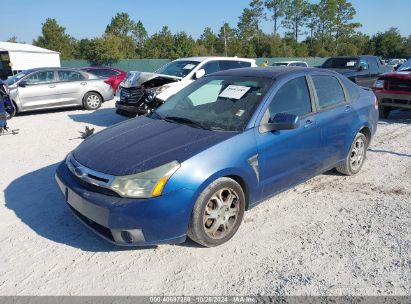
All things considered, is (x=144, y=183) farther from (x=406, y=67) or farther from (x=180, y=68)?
(x=406, y=67)

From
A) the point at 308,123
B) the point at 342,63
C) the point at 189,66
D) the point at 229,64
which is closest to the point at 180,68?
the point at 189,66

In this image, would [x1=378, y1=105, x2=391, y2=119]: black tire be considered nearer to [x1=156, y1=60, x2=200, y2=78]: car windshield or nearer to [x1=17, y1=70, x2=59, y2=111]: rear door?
[x1=156, y1=60, x2=200, y2=78]: car windshield

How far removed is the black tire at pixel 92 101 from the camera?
12.0 m

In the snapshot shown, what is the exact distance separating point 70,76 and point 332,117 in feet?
31.9

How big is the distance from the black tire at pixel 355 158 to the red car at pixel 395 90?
4333mm

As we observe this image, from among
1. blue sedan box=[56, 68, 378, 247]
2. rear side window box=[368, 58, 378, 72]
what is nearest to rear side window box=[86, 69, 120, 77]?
rear side window box=[368, 58, 378, 72]

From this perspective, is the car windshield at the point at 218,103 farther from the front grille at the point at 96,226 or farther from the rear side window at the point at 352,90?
the rear side window at the point at 352,90

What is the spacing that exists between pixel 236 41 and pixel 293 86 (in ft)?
205

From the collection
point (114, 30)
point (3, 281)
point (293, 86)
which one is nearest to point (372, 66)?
point (293, 86)

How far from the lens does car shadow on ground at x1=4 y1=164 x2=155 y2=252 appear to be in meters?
3.52

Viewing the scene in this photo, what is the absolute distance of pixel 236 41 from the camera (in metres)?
63.4

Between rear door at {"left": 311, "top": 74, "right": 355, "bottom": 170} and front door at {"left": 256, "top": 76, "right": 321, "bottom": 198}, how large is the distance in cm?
16

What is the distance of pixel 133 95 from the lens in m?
8.66

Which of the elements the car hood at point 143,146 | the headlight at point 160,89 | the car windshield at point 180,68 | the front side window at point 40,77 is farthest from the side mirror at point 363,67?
the car hood at point 143,146
